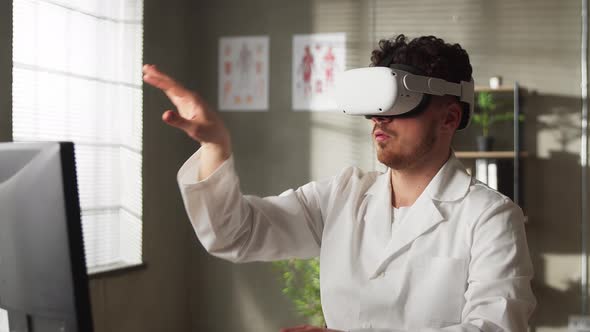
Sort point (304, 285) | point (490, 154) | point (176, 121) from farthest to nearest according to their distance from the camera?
point (304, 285) < point (490, 154) < point (176, 121)

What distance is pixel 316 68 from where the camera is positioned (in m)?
4.88

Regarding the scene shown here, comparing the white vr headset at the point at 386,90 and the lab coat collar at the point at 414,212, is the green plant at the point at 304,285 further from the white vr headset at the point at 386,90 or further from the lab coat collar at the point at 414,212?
the white vr headset at the point at 386,90

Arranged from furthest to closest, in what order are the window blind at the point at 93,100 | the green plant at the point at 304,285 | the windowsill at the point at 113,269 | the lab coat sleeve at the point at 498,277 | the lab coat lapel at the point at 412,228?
the green plant at the point at 304,285 → the windowsill at the point at 113,269 → the window blind at the point at 93,100 → the lab coat lapel at the point at 412,228 → the lab coat sleeve at the point at 498,277

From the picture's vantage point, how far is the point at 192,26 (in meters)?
5.09

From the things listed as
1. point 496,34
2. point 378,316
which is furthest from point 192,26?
point 378,316

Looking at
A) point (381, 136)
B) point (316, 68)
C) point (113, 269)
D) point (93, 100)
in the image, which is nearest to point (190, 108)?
point (381, 136)

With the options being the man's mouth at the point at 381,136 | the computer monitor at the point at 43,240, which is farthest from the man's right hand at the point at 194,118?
the man's mouth at the point at 381,136

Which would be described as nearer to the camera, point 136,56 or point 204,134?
point 204,134

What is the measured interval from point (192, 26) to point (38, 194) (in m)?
4.30

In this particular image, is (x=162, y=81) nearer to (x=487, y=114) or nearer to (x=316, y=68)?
(x=487, y=114)

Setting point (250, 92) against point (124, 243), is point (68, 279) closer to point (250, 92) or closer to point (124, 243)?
point (124, 243)

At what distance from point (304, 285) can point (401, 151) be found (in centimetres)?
321

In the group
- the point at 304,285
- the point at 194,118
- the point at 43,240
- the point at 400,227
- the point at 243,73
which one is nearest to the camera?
the point at 43,240

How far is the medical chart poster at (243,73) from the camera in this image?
4973mm
